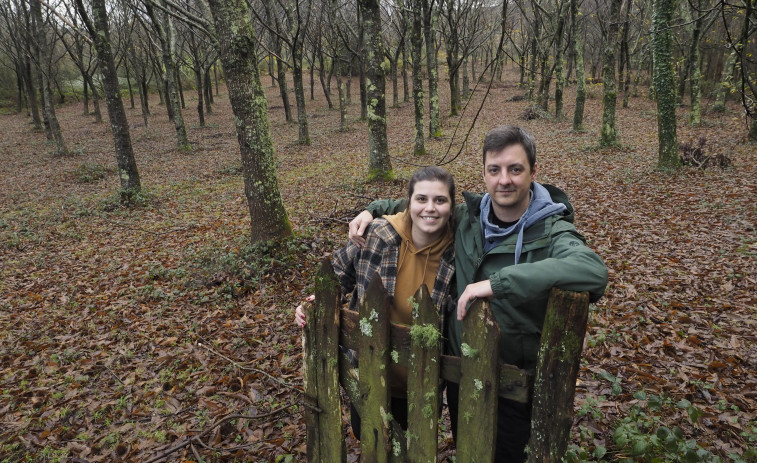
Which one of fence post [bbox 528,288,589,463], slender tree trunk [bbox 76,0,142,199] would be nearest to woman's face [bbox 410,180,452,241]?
fence post [bbox 528,288,589,463]

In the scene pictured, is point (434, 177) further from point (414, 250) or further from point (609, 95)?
point (609, 95)

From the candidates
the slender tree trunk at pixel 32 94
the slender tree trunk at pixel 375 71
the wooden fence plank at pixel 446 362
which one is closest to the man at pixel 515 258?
the wooden fence plank at pixel 446 362

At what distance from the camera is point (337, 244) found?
22.7ft

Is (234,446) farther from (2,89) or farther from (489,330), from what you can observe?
(2,89)

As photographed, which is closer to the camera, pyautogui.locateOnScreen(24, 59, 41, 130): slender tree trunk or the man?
the man

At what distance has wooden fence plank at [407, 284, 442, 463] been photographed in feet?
5.73

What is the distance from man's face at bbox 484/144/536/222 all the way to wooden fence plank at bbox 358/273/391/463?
788 millimetres

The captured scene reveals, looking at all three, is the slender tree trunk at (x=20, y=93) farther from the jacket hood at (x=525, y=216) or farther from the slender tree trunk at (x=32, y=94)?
the jacket hood at (x=525, y=216)

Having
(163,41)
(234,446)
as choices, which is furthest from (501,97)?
(234,446)

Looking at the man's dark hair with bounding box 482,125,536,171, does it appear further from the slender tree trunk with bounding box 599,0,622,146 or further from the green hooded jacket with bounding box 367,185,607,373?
the slender tree trunk with bounding box 599,0,622,146

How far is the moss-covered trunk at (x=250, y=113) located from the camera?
225 inches

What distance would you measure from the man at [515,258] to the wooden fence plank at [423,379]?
14 centimetres

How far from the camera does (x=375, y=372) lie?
199 cm

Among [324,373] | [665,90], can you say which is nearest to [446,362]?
[324,373]
